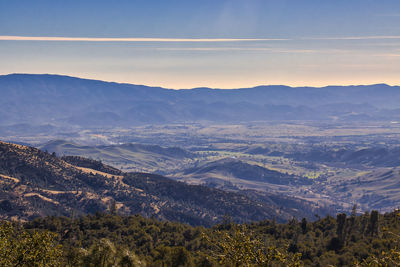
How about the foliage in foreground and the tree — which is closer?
the tree

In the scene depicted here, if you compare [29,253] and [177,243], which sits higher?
[29,253]

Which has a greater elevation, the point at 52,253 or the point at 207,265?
the point at 52,253

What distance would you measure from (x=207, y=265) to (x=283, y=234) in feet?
153

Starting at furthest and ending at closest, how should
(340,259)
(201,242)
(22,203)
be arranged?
(22,203), (201,242), (340,259)

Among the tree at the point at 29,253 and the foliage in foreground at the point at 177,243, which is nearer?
the tree at the point at 29,253

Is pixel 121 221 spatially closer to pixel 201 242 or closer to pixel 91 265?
pixel 201 242

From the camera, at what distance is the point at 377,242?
77.1 m

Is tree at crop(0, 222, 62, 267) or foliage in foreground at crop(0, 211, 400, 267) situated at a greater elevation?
tree at crop(0, 222, 62, 267)

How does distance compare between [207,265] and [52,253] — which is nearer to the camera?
[52,253]

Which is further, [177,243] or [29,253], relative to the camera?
[177,243]

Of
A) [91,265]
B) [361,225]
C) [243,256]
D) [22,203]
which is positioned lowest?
[22,203]

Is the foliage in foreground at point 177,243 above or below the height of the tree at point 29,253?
below

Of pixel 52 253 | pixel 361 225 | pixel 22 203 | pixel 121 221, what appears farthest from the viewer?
pixel 22 203


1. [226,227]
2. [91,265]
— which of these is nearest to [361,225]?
→ [226,227]
